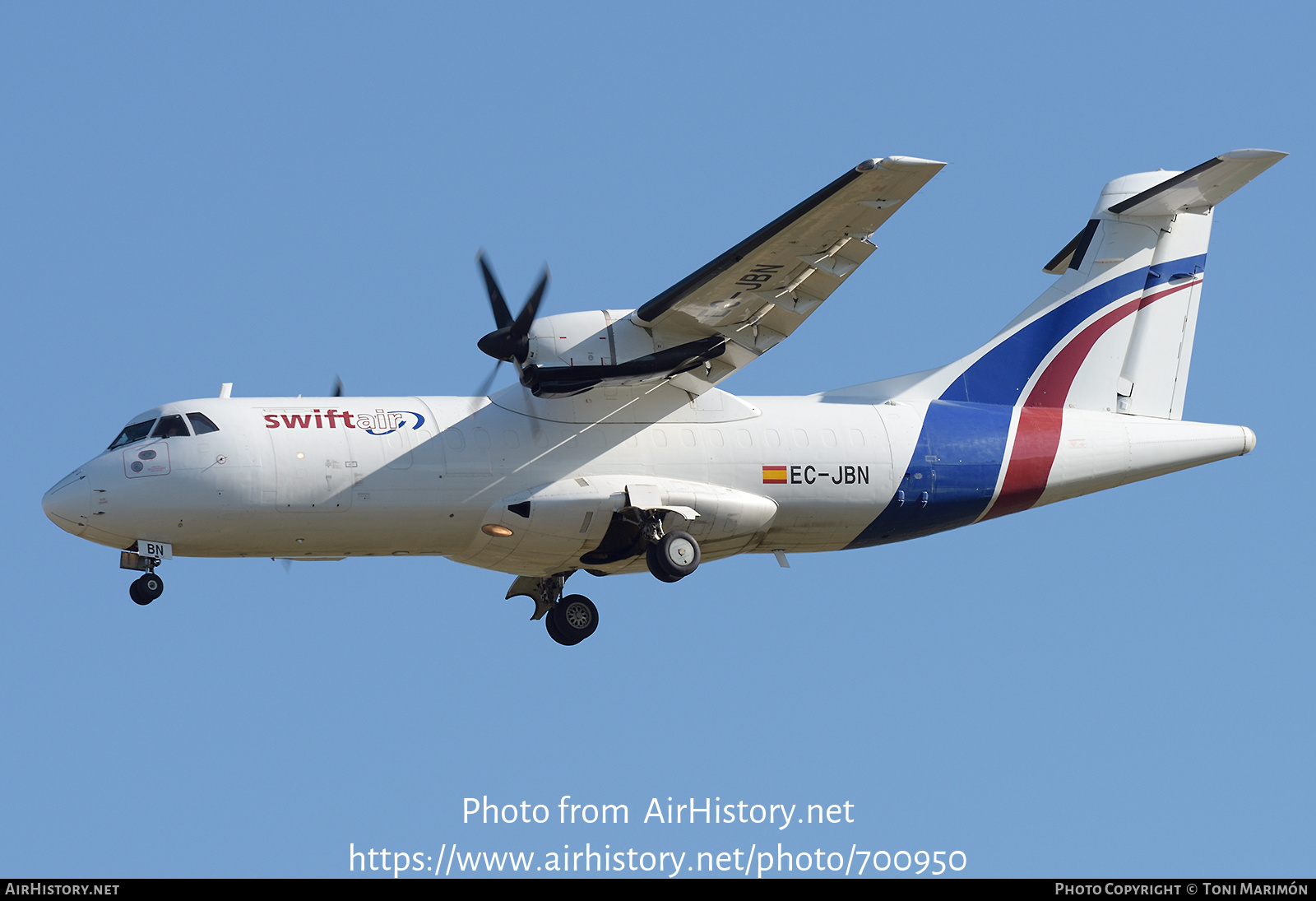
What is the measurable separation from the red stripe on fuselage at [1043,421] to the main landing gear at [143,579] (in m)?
10.0

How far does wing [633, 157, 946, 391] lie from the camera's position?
18531 mm

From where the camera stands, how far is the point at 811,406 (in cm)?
2173

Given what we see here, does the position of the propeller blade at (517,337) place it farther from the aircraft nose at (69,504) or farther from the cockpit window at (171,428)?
the aircraft nose at (69,504)

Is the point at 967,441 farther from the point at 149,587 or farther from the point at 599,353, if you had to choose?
the point at 149,587

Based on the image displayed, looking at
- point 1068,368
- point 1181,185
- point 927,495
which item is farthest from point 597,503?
point 1181,185

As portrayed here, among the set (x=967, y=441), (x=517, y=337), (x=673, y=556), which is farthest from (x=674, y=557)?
(x=967, y=441)

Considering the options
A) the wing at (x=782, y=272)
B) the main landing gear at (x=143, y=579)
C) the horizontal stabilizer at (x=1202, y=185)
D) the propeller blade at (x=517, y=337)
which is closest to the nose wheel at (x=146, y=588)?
the main landing gear at (x=143, y=579)

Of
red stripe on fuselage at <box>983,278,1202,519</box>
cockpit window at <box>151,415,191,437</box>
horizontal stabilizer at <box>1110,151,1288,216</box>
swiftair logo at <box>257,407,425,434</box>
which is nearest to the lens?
cockpit window at <box>151,415,191,437</box>

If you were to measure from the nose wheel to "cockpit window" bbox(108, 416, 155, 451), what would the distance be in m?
1.48

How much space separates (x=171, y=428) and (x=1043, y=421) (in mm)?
10710

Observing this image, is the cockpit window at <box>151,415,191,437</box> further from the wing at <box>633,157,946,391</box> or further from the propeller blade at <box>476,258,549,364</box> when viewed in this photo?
the wing at <box>633,157,946,391</box>

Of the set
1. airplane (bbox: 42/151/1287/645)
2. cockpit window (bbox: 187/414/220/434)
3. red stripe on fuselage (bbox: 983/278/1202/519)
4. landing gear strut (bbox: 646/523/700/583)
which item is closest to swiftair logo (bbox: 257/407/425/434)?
airplane (bbox: 42/151/1287/645)

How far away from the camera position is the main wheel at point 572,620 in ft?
71.9

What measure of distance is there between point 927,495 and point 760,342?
289 centimetres
